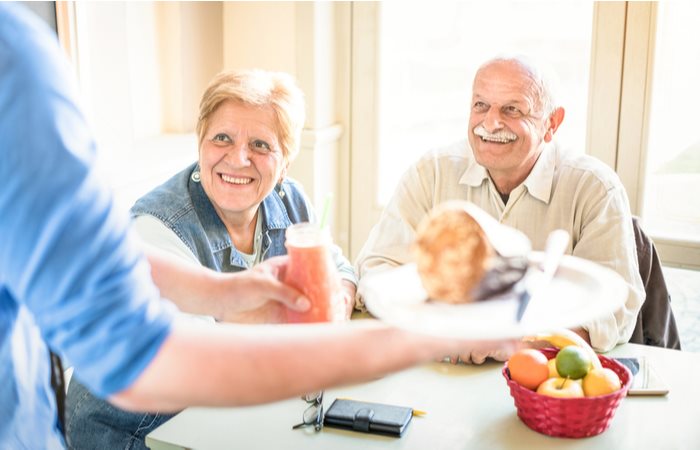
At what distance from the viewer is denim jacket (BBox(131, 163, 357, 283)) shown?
1.97 meters

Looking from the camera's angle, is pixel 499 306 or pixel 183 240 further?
pixel 183 240

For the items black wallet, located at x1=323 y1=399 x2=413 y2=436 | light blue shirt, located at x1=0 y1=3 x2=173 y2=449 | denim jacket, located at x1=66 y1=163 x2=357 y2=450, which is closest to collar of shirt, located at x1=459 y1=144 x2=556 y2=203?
denim jacket, located at x1=66 y1=163 x2=357 y2=450

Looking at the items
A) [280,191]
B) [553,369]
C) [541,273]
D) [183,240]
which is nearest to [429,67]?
[280,191]

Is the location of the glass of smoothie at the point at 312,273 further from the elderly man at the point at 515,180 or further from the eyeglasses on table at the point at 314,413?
the elderly man at the point at 515,180

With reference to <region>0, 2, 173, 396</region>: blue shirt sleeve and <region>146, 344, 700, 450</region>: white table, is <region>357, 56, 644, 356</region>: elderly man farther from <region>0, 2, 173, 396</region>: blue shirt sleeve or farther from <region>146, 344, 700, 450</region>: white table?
<region>0, 2, 173, 396</region>: blue shirt sleeve

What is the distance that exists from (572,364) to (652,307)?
80 cm

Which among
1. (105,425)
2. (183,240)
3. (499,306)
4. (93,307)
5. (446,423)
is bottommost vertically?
(105,425)

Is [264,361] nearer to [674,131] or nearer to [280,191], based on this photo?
[280,191]

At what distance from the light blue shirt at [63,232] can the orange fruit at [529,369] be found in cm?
92

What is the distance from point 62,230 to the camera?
781 mm

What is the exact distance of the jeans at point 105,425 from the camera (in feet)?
6.04

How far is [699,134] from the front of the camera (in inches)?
129

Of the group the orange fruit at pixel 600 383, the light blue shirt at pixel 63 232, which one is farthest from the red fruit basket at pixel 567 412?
the light blue shirt at pixel 63 232

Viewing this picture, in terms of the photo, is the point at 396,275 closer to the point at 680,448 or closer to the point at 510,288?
the point at 510,288
